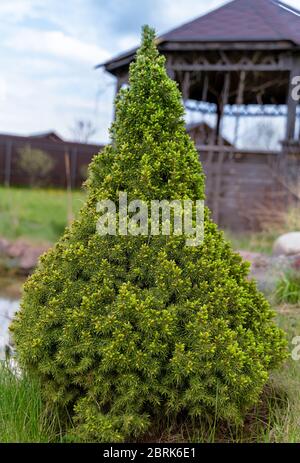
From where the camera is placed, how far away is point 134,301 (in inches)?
82.8

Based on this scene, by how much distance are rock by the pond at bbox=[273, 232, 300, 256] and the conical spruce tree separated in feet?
12.2

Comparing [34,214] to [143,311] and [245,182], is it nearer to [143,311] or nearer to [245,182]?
[245,182]

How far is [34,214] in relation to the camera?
13.0 metres

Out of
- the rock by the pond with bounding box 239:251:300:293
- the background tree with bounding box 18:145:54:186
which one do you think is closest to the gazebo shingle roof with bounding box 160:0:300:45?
the rock by the pond with bounding box 239:251:300:293

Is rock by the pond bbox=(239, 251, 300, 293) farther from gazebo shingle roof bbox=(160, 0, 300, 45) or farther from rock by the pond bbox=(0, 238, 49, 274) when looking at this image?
rock by the pond bbox=(0, 238, 49, 274)

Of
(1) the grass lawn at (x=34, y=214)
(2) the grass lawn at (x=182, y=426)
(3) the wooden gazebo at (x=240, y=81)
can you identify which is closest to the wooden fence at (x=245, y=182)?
(3) the wooden gazebo at (x=240, y=81)

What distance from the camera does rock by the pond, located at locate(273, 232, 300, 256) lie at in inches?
239

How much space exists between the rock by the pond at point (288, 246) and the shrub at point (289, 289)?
2.82 feet

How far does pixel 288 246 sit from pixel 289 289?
137cm

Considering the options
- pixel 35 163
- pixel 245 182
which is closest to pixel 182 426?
pixel 245 182
